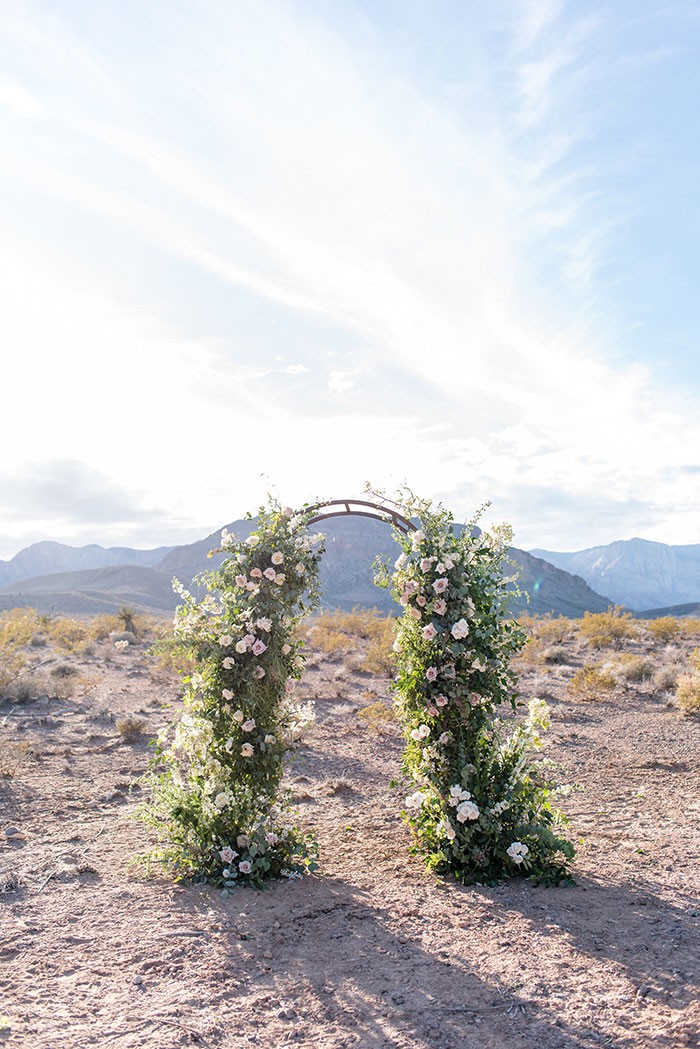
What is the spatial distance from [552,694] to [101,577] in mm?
92509

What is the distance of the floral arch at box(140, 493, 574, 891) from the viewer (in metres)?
5.78

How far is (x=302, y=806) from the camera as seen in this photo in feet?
26.6

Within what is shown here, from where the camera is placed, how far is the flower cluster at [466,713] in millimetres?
5773

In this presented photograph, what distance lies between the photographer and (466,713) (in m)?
5.79

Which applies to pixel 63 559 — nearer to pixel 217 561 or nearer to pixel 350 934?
pixel 217 561

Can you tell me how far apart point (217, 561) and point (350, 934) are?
88.5m

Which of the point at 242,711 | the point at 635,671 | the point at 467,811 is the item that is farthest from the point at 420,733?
the point at 635,671

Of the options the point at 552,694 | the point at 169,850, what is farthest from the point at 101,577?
the point at 169,850

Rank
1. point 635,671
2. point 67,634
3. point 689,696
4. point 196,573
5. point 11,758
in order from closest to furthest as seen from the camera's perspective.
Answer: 1. point 11,758
2. point 689,696
3. point 635,671
4. point 67,634
5. point 196,573

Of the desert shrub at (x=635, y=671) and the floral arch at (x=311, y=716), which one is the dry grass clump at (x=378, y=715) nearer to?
the floral arch at (x=311, y=716)

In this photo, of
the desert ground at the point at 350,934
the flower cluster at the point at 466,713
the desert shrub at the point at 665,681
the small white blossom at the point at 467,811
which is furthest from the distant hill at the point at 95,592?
the small white blossom at the point at 467,811

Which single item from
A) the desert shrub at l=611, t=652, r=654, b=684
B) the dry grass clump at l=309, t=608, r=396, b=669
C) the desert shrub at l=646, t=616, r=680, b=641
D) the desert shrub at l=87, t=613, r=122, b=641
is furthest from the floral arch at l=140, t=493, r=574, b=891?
the desert shrub at l=87, t=613, r=122, b=641

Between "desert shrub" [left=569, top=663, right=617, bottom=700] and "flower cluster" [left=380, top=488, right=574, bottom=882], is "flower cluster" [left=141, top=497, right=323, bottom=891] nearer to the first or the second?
"flower cluster" [left=380, top=488, right=574, bottom=882]

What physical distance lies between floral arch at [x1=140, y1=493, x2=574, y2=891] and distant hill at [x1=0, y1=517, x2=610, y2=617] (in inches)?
2358
